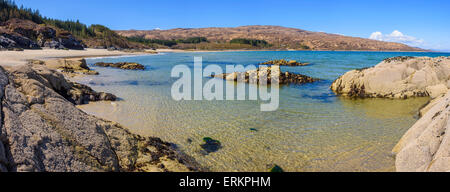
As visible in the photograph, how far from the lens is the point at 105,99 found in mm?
11148

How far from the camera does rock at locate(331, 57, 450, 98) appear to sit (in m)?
12.8

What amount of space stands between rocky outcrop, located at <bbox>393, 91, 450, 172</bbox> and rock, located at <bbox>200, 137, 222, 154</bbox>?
4.31 meters

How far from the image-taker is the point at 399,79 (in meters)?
13.4

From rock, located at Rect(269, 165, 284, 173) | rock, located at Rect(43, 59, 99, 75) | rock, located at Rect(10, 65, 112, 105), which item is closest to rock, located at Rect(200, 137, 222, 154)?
rock, located at Rect(269, 165, 284, 173)

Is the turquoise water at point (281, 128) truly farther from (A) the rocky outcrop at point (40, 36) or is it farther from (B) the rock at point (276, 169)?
(A) the rocky outcrop at point (40, 36)

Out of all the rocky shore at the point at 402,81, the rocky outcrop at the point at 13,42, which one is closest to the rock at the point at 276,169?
the rocky shore at the point at 402,81

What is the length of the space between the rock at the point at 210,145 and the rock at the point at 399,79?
10512mm

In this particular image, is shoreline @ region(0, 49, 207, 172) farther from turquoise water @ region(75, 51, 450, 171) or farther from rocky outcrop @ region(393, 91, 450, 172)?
rocky outcrop @ region(393, 91, 450, 172)

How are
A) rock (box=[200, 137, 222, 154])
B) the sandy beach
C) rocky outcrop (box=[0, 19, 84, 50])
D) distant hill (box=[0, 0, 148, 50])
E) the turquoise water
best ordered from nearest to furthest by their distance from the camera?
the turquoise water
rock (box=[200, 137, 222, 154])
the sandy beach
distant hill (box=[0, 0, 148, 50])
rocky outcrop (box=[0, 19, 84, 50])

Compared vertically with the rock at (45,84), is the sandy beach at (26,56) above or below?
above

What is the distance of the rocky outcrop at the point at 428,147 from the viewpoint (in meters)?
4.09
